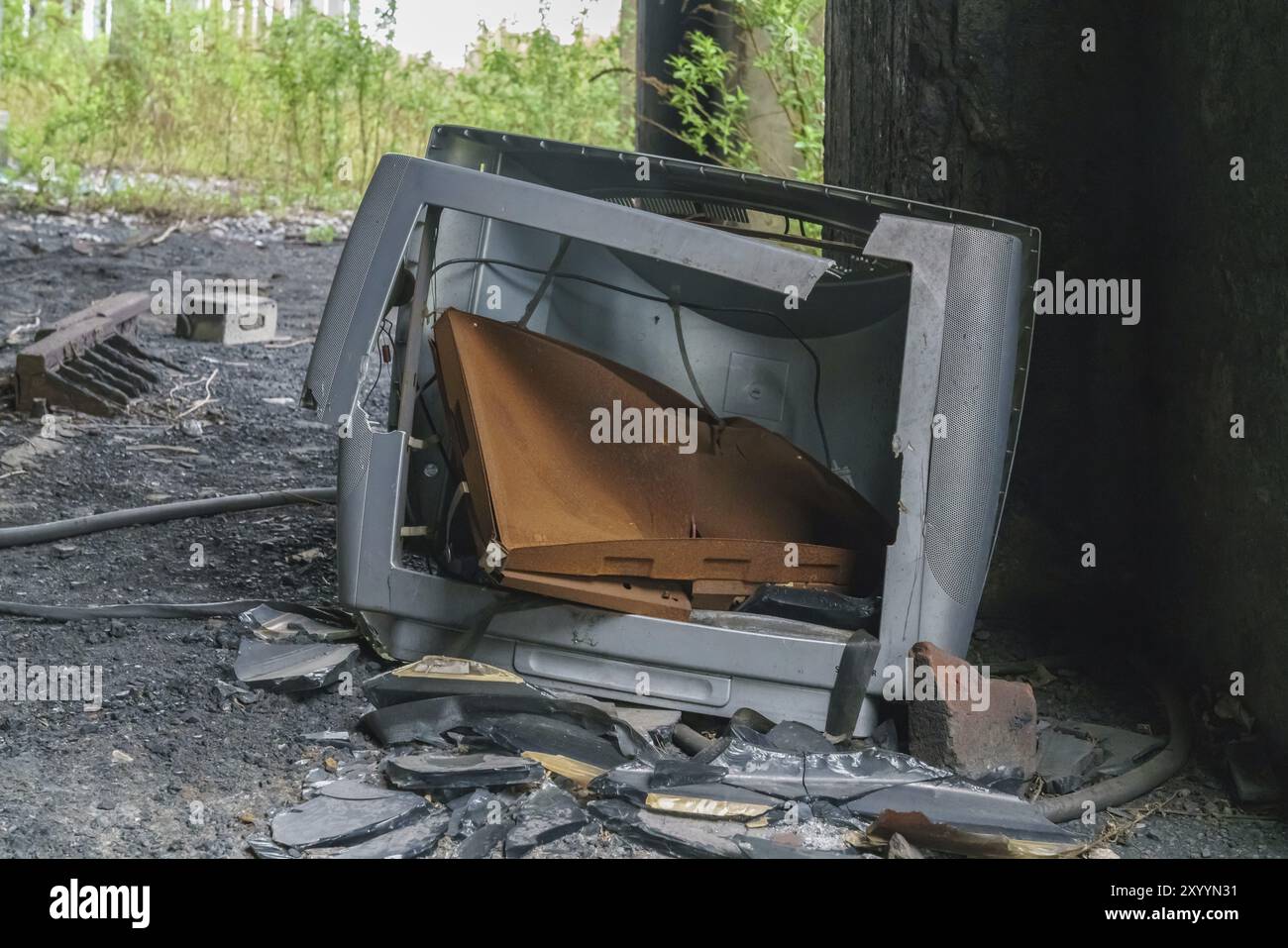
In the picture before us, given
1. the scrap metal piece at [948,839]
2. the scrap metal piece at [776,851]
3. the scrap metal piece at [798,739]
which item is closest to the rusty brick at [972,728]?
the scrap metal piece at [798,739]

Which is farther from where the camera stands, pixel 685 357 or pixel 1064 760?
pixel 685 357

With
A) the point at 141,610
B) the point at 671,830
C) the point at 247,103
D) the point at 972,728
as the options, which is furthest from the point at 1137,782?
the point at 247,103

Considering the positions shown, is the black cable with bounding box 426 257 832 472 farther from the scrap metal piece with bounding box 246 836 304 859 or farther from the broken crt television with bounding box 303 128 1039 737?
the scrap metal piece with bounding box 246 836 304 859

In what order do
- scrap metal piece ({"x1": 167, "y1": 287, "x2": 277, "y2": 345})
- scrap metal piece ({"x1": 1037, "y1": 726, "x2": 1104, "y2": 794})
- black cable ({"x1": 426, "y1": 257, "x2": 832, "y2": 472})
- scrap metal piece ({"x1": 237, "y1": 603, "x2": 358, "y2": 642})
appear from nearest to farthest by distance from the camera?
scrap metal piece ({"x1": 1037, "y1": 726, "x2": 1104, "y2": 794}) → scrap metal piece ({"x1": 237, "y1": 603, "x2": 358, "y2": 642}) → black cable ({"x1": 426, "y1": 257, "x2": 832, "y2": 472}) → scrap metal piece ({"x1": 167, "y1": 287, "x2": 277, "y2": 345})

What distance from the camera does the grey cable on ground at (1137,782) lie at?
2215 mm

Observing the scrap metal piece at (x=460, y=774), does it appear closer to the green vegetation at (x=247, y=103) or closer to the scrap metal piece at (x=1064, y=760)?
the scrap metal piece at (x=1064, y=760)

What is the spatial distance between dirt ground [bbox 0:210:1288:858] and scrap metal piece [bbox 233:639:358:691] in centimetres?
3

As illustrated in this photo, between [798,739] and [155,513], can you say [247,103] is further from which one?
[798,739]

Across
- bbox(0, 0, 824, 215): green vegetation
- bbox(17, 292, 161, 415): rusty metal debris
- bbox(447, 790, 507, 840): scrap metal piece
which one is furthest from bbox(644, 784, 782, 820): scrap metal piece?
bbox(0, 0, 824, 215): green vegetation

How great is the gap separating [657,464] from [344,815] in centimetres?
99

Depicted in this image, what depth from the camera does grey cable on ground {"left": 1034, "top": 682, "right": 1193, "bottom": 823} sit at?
2215 mm

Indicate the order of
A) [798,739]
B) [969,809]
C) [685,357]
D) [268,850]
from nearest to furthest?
[268,850] → [969,809] → [798,739] → [685,357]

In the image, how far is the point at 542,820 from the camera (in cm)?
195

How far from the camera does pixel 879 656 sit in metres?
2.36
